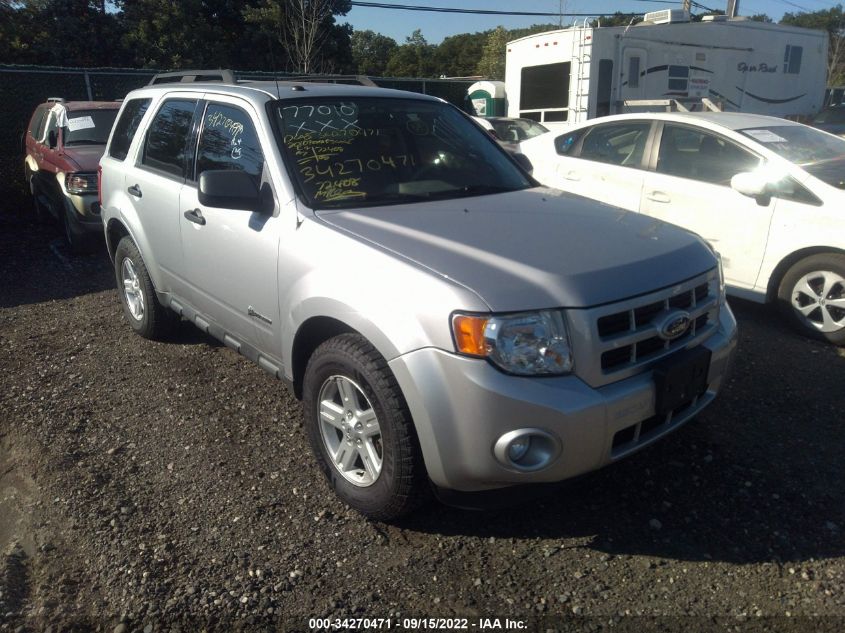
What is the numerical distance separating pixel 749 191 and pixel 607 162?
60.8 inches

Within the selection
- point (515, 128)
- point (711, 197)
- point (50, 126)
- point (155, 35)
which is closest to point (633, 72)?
point (515, 128)

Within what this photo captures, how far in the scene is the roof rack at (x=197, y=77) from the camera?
172 inches

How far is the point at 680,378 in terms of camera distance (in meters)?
2.75

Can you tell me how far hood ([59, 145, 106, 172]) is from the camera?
7987 millimetres

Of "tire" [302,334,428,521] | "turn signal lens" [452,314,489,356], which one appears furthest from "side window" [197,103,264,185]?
"turn signal lens" [452,314,489,356]

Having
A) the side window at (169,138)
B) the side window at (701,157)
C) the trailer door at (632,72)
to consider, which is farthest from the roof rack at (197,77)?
the trailer door at (632,72)

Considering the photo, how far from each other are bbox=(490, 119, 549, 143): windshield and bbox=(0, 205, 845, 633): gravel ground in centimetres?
Answer: 1083

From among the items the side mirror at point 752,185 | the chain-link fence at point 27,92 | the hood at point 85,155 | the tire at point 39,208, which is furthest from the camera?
the chain-link fence at point 27,92

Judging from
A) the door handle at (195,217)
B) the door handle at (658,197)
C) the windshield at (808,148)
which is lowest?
the door handle at (658,197)

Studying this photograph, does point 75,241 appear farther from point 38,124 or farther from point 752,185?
point 752,185

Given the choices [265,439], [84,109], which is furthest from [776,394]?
[84,109]

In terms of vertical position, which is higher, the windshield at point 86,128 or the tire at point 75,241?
the windshield at point 86,128

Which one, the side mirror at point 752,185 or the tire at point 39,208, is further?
the tire at point 39,208

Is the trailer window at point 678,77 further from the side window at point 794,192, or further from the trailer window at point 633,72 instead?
the side window at point 794,192
